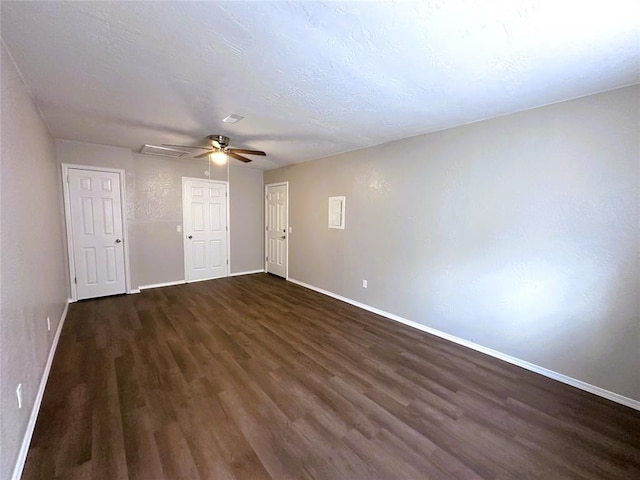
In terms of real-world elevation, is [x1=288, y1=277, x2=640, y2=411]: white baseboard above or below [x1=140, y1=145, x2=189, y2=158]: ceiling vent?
below

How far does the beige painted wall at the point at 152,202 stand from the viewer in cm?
419

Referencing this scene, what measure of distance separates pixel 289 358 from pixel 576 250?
8.98 ft

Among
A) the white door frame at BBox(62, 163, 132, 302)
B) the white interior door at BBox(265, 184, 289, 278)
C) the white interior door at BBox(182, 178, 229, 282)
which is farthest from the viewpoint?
the white interior door at BBox(265, 184, 289, 278)

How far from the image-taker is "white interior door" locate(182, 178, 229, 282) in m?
5.16

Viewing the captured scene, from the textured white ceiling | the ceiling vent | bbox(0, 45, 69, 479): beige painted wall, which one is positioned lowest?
bbox(0, 45, 69, 479): beige painted wall

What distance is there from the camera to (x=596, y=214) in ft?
7.15

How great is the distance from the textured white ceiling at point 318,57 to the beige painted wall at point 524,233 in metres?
0.34

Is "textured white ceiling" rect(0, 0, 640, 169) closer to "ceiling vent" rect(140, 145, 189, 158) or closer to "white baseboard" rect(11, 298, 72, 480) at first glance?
"ceiling vent" rect(140, 145, 189, 158)

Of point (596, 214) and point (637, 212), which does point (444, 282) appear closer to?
point (596, 214)

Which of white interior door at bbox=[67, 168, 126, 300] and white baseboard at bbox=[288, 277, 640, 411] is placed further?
white interior door at bbox=[67, 168, 126, 300]

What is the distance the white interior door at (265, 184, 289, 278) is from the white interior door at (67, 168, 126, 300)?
271 centimetres

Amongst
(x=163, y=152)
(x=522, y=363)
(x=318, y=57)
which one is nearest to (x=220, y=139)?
(x=163, y=152)

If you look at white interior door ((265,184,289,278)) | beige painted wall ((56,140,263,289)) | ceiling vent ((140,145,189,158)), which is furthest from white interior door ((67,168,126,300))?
white interior door ((265,184,289,278))

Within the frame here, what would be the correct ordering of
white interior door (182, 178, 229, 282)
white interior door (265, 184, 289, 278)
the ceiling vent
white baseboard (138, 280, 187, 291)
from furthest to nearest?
white interior door (265, 184, 289, 278) → white interior door (182, 178, 229, 282) → white baseboard (138, 280, 187, 291) → the ceiling vent
